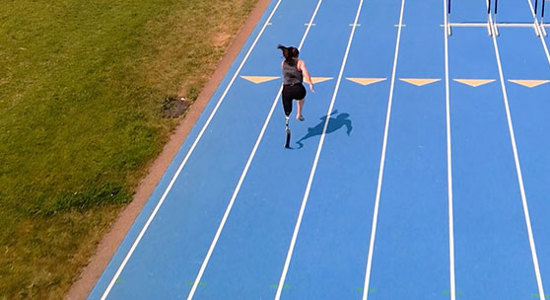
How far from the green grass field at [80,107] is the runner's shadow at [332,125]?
2.85 metres

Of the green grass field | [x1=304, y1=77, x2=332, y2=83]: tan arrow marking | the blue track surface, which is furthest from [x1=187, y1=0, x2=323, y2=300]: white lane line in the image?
the green grass field

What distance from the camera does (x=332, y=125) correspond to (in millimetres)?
10883

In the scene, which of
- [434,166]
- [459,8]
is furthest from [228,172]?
[459,8]

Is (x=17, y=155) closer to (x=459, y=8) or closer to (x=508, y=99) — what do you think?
(x=508, y=99)

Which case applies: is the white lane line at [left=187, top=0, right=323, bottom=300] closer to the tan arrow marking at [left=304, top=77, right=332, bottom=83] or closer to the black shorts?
the tan arrow marking at [left=304, top=77, right=332, bottom=83]

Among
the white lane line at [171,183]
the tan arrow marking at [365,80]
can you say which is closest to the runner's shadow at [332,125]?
the tan arrow marking at [365,80]

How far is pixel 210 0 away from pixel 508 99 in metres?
9.58

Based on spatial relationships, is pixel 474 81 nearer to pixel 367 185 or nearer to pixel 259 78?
pixel 367 185

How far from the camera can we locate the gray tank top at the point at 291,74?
9.73 meters

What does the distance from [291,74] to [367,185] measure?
89.6 inches

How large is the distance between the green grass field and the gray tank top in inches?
115

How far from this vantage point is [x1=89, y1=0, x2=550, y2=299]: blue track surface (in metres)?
7.76

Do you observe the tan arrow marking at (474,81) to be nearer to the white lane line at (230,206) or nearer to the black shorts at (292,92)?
the white lane line at (230,206)

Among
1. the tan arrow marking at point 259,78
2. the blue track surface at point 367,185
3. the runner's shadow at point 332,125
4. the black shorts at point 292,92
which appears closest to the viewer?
the blue track surface at point 367,185
